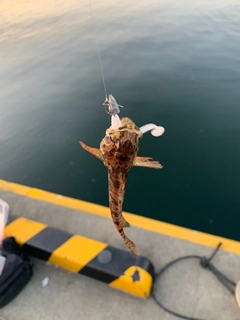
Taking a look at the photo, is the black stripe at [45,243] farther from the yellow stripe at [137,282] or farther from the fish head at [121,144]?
the fish head at [121,144]

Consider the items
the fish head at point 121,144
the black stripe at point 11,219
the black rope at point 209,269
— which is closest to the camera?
the fish head at point 121,144

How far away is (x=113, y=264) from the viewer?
14.2 feet

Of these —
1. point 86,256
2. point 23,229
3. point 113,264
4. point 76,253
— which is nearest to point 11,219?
point 23,229

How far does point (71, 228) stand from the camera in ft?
17.5

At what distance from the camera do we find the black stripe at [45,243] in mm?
4725

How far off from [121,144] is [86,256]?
7.72ft

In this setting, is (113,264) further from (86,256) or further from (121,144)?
(121,144)

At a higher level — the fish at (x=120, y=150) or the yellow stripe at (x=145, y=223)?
the fish at (x=120, y=150)

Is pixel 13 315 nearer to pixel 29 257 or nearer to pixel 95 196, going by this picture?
pixel 29 257

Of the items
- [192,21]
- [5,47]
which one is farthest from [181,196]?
[5,47]

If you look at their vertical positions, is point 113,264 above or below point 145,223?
above

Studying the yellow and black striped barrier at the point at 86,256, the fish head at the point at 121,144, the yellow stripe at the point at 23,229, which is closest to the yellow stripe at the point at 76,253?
the yellow and black striped barrier at the point at 86,256

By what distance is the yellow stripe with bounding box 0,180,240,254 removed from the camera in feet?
15.6

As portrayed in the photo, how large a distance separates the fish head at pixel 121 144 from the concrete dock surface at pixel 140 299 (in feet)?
7.46
